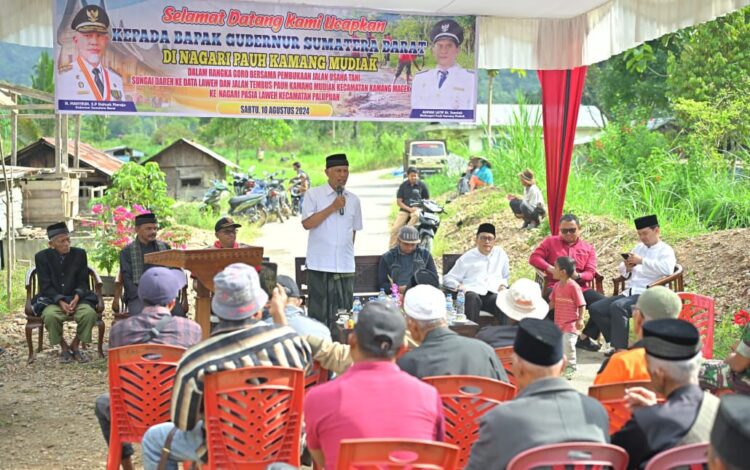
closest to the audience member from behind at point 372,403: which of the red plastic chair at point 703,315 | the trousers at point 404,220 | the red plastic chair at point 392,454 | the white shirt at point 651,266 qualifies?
the red plastic chair at point 392,454

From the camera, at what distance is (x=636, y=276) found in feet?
24.8

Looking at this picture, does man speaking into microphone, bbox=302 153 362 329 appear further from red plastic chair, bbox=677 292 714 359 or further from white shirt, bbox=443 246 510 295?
red plastic chair, bbox=677 292 714 359

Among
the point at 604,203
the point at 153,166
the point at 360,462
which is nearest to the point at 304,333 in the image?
the point at 360,462

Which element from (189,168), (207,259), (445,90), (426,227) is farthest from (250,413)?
(189,168)

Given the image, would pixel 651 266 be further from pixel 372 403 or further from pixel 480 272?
pixel 372 403

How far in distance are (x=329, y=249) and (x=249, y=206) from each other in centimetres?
1296

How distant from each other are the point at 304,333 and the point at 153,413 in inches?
31.0

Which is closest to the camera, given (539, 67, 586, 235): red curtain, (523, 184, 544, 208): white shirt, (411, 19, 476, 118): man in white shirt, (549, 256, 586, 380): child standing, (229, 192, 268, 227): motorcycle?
(549, 256, 586, 380): child standing

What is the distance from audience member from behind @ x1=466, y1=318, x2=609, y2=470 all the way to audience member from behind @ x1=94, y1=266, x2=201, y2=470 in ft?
6.28

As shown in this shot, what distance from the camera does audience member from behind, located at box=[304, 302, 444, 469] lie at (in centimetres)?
291

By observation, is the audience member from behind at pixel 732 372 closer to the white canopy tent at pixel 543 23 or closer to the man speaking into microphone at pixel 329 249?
the white canopy tent at pixel 543 23

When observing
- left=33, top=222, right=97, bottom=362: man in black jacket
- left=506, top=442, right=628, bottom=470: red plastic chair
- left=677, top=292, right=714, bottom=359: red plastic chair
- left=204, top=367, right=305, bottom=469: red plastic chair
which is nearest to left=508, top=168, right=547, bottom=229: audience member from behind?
left=677, top=292, right=714, bottom=359: red plastic chair

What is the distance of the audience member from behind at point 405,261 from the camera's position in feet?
24.5

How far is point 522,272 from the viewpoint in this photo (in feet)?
39.5
